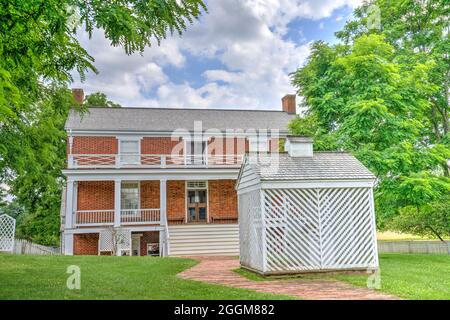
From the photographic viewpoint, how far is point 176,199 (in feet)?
70.0

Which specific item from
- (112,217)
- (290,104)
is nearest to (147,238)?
(112,217)

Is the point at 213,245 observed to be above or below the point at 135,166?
below

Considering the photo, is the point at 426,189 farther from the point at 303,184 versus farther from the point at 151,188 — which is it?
the point at 151,188

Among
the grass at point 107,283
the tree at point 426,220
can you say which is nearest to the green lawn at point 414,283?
the grass at point 107,283

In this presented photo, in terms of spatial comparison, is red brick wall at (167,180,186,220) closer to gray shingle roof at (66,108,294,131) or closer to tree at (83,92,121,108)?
gray shingle roof at (66,108,294,131)

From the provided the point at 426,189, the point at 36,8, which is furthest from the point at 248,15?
the point at 36,8

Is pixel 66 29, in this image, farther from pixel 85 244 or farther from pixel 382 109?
pixel 85 244

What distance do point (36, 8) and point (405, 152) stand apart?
40.6ft

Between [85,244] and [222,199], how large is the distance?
25.8ft

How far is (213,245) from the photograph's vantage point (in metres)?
17.1

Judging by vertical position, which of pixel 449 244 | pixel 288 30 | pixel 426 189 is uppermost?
pixel 288 30

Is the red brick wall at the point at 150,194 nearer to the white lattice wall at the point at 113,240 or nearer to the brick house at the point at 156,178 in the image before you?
the brick house at the point at 156,178

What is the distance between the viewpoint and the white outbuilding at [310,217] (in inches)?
341

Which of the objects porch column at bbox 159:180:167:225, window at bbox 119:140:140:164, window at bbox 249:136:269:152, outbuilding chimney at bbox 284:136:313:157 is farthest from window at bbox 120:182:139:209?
outbuilding chimney at bbox 284:136:313:157
